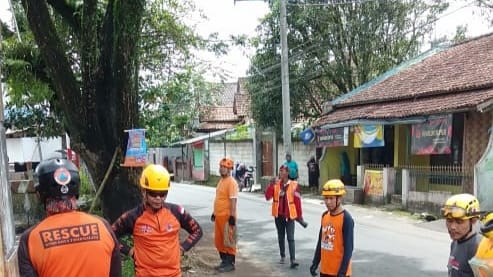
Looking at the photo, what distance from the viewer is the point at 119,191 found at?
7.88 meters

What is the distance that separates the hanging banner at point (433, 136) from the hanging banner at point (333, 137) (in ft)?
10.4

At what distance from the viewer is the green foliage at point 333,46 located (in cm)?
2233

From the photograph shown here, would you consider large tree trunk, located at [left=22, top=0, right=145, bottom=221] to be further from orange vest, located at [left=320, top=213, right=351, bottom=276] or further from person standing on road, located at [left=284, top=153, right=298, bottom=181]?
person standing on road, located at [left=284, top=153, right=298, bottom=181]

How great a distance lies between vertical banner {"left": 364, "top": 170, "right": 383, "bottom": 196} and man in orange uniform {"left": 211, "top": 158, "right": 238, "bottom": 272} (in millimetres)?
9510

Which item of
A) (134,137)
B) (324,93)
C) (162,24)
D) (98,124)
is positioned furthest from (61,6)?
(324,93)

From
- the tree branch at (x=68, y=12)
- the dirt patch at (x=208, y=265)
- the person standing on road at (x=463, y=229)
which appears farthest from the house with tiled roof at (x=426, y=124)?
the person standing on road at (x=463, y=229)

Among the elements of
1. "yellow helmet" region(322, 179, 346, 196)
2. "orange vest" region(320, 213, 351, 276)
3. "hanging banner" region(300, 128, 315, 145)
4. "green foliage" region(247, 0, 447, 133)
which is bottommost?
"orange vest" region(320, 213, 351, 276)

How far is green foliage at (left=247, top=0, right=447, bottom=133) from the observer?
2233cm

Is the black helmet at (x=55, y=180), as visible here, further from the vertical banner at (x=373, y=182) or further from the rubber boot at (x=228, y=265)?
the vertical banner at (x=373, y=182)

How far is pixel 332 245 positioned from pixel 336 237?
91 millimetres

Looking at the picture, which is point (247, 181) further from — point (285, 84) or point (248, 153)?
point (285, 84)

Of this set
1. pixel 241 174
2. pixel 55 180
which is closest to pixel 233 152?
pixel 241 174

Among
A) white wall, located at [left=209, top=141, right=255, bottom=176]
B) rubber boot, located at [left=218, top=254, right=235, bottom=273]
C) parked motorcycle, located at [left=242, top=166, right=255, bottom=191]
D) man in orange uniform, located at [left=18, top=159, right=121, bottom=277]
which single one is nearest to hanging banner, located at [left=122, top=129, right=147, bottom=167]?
rubber boot, located at [left=218, top=254, right=235, bottom=273]

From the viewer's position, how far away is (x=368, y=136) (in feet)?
57.6
